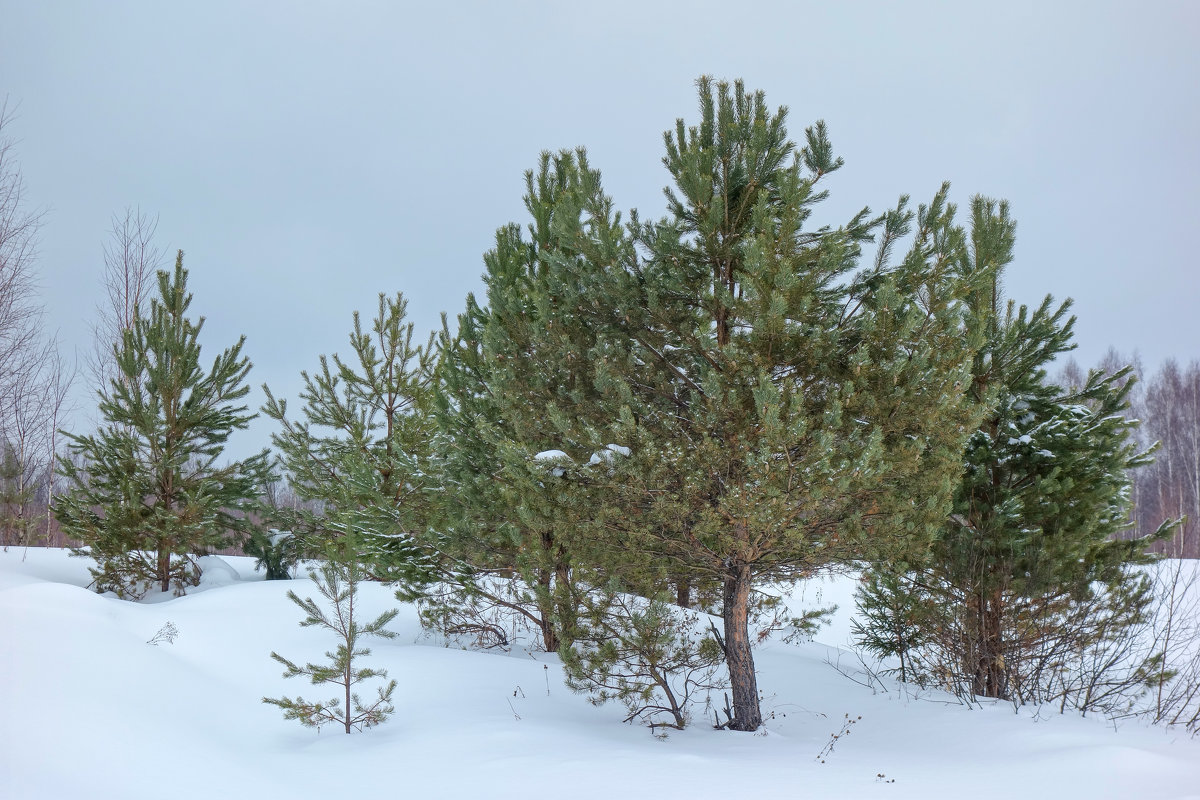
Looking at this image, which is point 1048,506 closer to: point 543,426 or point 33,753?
point 543,426

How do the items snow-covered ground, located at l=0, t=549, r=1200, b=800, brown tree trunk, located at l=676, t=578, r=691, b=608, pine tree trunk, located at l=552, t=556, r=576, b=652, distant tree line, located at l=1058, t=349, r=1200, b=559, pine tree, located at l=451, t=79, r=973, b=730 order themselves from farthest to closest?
distant tree line, located at l=1058, t=349, r=1200, b=559
brown tree trunk, located at l=676, t=578, r=691, b=608
pine tree trunk, located at l=552, t=556, r=576, b=652
pine tree, located at l=451, t=79, r=973, b=730
snow-covered ground, located at l=0, t=549, r=1200, b=800

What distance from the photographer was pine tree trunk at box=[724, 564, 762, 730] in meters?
6.50

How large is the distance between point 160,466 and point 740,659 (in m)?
11.8

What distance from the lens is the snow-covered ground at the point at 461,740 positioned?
459 centimetres

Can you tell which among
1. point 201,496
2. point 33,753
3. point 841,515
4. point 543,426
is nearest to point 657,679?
point 841,515

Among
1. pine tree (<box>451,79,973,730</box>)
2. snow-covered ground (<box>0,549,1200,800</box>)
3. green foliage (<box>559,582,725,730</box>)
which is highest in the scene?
pine tree (<box>451,79,973,730</box>)

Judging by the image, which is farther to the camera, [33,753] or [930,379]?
[930,379]

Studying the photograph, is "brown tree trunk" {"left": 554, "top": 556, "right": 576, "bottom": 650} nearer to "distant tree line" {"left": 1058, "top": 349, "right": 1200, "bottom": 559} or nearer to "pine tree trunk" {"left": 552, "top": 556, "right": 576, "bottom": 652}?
"pine tree trunk" {"left": 552, "top": 556, "right": 576, "bottom": 652}

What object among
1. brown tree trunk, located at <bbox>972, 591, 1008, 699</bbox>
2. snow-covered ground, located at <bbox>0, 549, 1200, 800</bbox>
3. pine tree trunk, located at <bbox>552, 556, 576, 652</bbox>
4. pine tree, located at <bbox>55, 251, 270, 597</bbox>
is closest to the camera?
snow-covered ground, located at <bbox>0, 549, 1200, 800</bbox>

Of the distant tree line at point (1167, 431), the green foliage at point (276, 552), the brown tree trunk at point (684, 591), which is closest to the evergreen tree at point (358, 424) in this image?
the green foliage at point (276, 552)

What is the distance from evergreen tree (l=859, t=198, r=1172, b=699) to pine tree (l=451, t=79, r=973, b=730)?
1.89 meters

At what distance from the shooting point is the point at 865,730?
266 inches

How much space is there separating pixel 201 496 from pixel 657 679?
1096 centimetres

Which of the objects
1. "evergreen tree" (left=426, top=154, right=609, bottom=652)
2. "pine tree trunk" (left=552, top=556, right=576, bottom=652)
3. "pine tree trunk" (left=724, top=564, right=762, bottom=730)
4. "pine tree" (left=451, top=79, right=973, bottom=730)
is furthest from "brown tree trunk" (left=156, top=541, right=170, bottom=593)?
"pine tree trunk" (left=724, top=564, right=762, bottom=730)
